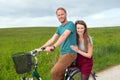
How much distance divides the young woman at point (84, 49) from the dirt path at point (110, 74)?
13.5 ft

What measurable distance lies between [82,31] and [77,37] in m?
0.16

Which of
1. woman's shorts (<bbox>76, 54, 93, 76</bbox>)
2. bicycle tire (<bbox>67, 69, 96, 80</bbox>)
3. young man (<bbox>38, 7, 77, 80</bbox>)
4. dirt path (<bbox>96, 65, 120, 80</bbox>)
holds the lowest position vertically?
dirt path (<bbox>96, 65, 120, 80</bbox>)

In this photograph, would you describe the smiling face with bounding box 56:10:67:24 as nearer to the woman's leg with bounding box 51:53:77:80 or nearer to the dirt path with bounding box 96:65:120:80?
the woman's leg with bounding box 51:53:77:80

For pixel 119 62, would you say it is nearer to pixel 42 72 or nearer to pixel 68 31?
pixel 42 72

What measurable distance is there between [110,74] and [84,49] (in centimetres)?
509

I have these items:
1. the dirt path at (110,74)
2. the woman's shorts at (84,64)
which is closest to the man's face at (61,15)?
the woman's shorts at (84,64)

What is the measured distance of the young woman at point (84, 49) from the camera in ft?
21.5

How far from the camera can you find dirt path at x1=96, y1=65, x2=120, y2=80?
10.7m

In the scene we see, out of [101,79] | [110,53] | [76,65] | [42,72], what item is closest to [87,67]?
[76,65]

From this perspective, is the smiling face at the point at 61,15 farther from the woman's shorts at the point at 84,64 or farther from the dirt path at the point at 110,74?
the dirt path at the point at 110,74

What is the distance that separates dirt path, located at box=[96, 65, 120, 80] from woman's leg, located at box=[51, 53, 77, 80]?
4.51 m

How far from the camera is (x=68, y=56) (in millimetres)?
6316

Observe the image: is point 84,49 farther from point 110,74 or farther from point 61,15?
point 110,74

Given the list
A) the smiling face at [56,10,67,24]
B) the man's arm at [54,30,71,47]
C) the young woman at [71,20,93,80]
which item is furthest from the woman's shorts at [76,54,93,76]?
the smiling face at [56,10,67,24]
